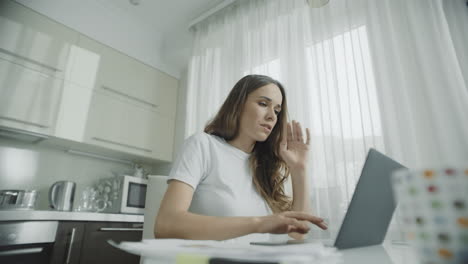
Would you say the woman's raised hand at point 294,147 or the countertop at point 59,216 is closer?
the woman's raised hand at point 294,147

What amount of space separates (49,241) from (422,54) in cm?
241

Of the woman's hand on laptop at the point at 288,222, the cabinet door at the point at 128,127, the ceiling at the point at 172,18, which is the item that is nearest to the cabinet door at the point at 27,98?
the cabinet door at the point at 128,127

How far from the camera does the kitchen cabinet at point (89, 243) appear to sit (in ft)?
5.74

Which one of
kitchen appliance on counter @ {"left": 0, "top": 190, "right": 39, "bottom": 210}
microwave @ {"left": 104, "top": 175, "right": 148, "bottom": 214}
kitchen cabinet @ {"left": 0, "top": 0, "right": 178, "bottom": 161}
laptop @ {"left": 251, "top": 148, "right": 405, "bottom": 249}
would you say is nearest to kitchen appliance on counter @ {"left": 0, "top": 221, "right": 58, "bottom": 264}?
kitchen appliance on counter @ {"left": 0, "top": 190, "right": 39, "bottom": 210}

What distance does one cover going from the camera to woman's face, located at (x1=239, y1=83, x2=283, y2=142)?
1.26 m

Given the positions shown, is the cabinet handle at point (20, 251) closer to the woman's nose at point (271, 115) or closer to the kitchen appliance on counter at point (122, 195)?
the kitchen appliance on counter at point (122, 195)

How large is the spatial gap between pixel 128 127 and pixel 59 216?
1046 mm

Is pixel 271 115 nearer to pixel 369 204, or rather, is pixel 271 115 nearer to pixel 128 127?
pixel 369 204

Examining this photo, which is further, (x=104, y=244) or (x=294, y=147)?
(x=104, y=244)

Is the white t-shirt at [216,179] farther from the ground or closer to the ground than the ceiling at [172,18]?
closer to the ground

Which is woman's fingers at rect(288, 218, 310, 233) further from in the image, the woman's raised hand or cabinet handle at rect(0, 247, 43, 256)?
cabinet handle at rect(0, 247, 43, 256)

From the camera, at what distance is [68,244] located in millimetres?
1773

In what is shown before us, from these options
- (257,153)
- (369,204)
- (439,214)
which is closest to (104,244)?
(257,153)

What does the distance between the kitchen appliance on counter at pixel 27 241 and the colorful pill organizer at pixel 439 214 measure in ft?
6.65
